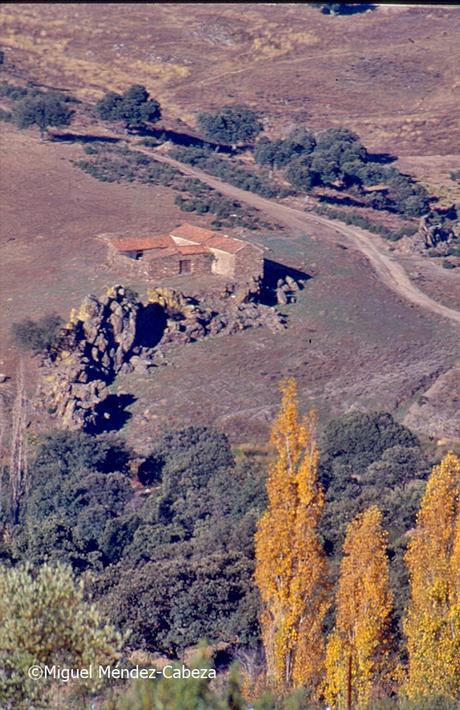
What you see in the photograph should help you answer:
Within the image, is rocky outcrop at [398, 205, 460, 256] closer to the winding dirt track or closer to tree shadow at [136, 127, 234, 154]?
the winding dirt track

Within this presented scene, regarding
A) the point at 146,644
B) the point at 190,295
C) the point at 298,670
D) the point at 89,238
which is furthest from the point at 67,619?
the point at 89,238

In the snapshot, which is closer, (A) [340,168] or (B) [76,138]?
(A) [340,168]

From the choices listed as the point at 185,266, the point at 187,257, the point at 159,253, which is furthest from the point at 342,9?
the point at 159,253

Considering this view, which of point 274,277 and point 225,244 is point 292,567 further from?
point 274,277

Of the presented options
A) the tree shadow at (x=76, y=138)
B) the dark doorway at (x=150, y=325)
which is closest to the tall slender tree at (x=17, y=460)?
the dark doorway at (x=150, y=325)

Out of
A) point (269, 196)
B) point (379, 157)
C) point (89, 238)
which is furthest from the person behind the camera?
point (379, 157)

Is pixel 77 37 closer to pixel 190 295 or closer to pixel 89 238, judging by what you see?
pixel 89 238

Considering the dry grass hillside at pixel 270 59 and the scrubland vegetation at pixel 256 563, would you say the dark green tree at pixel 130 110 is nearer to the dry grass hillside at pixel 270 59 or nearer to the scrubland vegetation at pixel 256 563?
the dry grass hillside at pixel 270 59

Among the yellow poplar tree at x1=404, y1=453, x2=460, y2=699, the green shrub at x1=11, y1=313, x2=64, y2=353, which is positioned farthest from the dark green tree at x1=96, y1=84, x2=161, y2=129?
the yellow poplar tree at x1=404, y1=453, x2=460, y2=699
